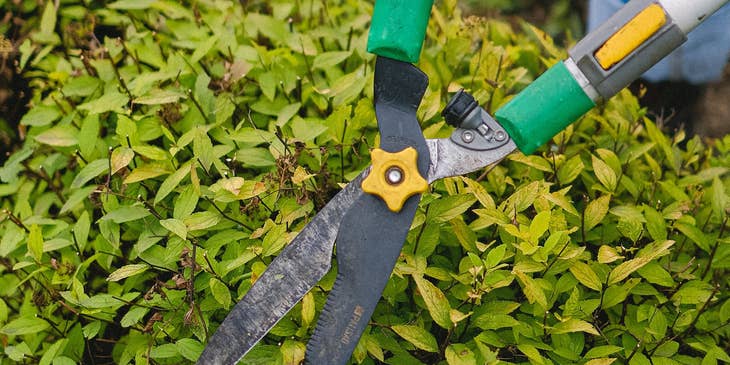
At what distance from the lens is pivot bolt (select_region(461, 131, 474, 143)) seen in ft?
4.78

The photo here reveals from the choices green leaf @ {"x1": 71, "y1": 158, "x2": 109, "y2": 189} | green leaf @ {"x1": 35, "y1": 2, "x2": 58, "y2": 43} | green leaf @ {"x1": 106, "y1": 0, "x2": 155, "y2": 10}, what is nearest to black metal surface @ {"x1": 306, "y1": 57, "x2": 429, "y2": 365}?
green leaf @ {"x1": 71, "y1": 158, "x2": 109, "y2": 189}

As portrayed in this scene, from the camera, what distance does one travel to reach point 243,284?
1.59 m

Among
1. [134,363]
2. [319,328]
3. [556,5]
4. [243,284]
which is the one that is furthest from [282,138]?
[556,5]

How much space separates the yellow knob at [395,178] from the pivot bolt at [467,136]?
11cm

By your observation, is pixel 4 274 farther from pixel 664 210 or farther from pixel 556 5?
pixel 556 5

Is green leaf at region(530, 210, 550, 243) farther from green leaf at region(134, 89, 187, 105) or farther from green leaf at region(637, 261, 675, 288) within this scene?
green leaf at region(134, 89, 187, 105)

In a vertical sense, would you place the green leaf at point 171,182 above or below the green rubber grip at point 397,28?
below

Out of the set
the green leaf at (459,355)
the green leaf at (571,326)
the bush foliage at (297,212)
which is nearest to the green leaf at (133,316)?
the bush foliage at (297,212)

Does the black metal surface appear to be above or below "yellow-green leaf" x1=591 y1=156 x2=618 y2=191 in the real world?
above

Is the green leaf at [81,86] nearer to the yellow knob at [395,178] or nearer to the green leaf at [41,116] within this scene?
the green leaf at [41,116]

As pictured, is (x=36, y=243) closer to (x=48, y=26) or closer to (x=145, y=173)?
(x=145, y=173)

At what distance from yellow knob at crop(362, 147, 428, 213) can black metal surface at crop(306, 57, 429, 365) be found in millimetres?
19

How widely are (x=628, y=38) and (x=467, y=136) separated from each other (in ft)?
1.18

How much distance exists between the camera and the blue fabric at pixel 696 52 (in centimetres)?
266
